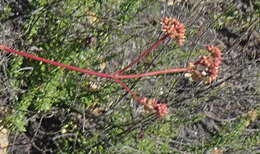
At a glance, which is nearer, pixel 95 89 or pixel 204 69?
pixel 204 69

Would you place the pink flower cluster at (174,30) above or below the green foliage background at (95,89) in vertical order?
above

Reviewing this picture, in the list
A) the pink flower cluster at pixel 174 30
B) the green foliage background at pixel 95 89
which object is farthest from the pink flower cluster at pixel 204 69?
the green foliage background at pixel 95 89

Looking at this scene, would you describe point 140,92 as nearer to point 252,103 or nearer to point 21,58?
point 21,58

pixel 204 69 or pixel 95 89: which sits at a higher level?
pixel 204 69

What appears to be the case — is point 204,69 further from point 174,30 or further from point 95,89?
point 95,89

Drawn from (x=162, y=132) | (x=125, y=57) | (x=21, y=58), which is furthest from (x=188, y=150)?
(x=21, y=58)

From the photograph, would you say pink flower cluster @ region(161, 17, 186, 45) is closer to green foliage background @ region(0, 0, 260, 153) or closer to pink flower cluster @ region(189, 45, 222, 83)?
pink flower cluster @ region(189, 45, 222, 83)

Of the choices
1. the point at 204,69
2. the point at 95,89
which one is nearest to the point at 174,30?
the point at 204,69

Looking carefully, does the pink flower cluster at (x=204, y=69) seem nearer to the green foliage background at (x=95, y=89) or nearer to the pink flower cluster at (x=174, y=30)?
the pink flower cluster at (x=174, y=30)

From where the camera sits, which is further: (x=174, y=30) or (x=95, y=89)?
(x=95, y=89)

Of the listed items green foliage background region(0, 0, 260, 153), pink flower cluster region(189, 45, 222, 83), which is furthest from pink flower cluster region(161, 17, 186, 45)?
green foliage background region(0, 0, 260, 153)

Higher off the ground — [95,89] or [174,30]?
[174,30]

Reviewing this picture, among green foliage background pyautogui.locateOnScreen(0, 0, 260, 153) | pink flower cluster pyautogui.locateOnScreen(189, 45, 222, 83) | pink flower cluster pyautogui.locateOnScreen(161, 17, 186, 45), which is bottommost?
green foliage background pyautogui.locateOnScreen(0, 0, 260, 153)

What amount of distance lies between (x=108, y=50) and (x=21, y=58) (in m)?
0.44
